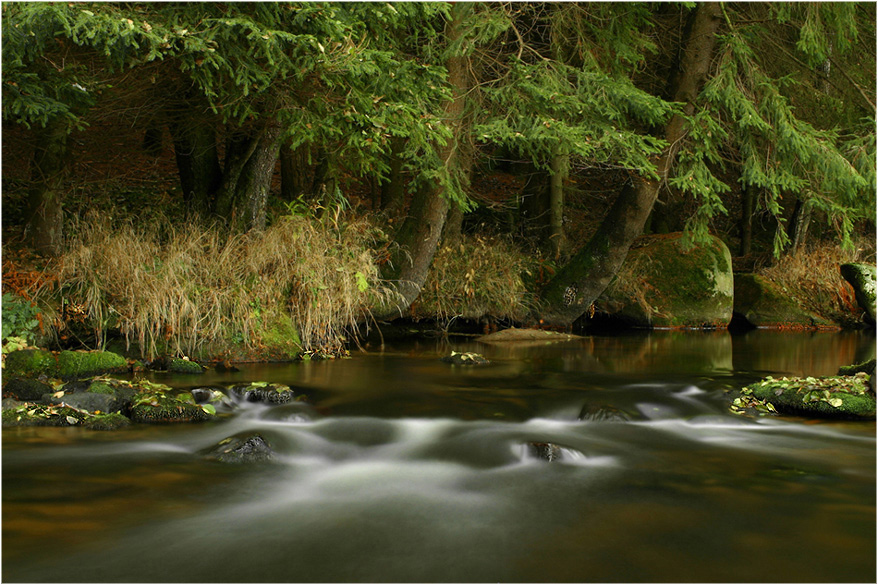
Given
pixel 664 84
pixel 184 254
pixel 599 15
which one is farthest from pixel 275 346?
pixel 664 84

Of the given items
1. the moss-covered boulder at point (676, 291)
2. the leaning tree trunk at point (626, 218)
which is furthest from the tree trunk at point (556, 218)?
the leaning tree trunk at point (626, 218)

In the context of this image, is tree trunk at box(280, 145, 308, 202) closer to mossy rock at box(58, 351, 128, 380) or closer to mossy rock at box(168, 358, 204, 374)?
mossy rock at box(168, 358, 204, 374)

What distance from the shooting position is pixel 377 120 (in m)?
7.26

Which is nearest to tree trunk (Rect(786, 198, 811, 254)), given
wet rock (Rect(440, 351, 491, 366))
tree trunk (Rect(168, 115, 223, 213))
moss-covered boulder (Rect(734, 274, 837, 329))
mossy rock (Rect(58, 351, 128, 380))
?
moss-covered boulder (Rect(734, 274, 837, 329))

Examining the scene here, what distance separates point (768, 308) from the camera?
14.6m

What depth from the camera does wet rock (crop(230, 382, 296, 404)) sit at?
6746mm

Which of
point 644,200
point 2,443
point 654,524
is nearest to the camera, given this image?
point 654,524

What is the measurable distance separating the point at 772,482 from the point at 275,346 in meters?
5.70

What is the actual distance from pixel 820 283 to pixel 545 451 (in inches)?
460

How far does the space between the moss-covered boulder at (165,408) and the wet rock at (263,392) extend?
0.42m

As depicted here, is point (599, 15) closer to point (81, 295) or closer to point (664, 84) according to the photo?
point (664, 84)

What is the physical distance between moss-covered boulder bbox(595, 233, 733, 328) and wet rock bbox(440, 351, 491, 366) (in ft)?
17.2

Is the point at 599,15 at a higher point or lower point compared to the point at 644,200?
higher

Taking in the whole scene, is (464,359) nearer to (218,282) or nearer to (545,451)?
(218,282)
